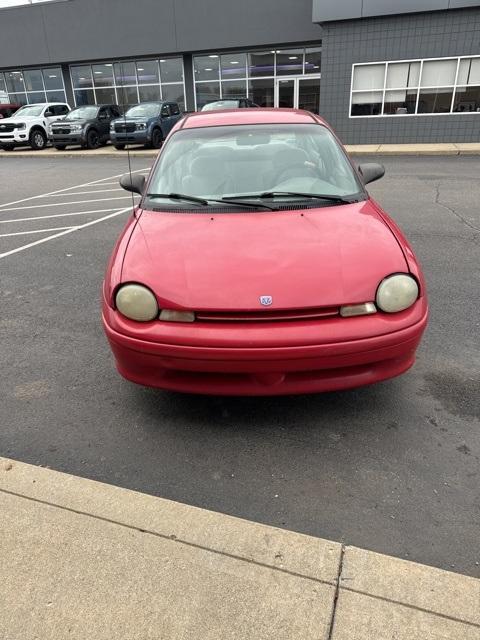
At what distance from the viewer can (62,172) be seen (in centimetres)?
1495

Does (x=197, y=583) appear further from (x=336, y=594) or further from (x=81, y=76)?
(x=81, y=76)

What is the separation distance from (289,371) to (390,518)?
2.69 feet

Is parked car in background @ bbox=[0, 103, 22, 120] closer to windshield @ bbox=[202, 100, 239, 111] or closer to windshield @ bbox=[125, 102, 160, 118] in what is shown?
windshield @ bbox=[125, 102, 160, 118]

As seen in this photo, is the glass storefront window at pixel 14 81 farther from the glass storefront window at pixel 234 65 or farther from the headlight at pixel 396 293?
the headlight at pixel 396 293

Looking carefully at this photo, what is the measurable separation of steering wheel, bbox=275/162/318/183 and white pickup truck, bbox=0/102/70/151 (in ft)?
69.7

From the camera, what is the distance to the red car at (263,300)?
2.52 metres

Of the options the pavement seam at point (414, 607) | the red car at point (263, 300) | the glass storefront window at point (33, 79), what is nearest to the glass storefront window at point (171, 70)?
the glass storefront window at point (33, 79)

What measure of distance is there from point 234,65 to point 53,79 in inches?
414

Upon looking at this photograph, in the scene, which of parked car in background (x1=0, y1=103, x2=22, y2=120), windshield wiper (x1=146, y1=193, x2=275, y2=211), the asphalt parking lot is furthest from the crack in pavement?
parked car in background (x1=0, y1=103, x2=22, y2=120)

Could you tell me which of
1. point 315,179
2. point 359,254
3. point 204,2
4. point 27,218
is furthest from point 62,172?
point 359,254

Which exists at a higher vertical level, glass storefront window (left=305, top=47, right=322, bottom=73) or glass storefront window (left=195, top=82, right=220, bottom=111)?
glass storefront window (left=305, top=47, right=322, bottom=73)

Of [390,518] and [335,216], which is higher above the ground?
[335,216]

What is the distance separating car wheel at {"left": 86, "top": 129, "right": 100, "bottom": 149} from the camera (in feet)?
67.7

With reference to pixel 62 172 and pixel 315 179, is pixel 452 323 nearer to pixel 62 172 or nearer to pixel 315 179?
pixel 315 179
